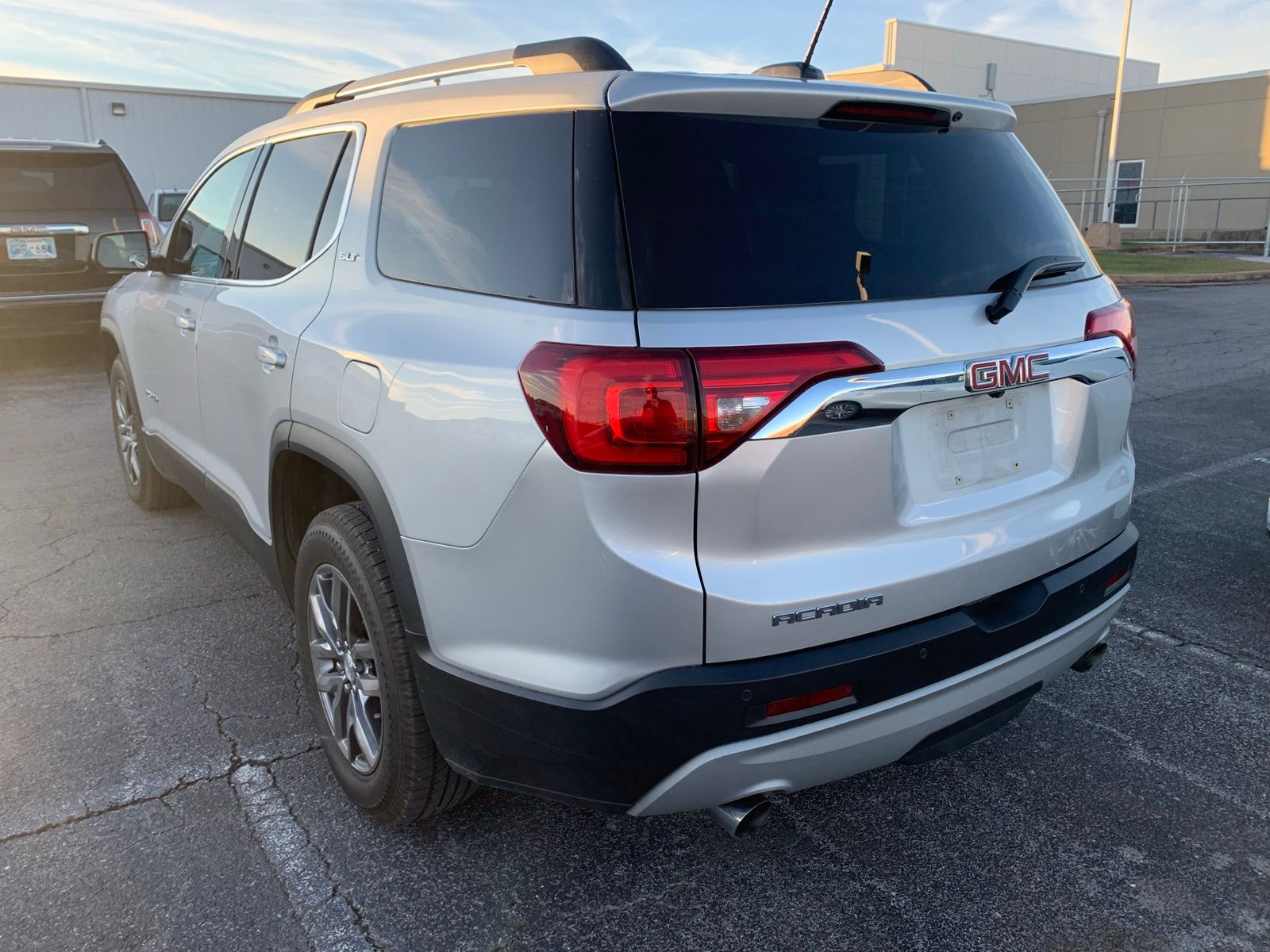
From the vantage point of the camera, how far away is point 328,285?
2635 mm

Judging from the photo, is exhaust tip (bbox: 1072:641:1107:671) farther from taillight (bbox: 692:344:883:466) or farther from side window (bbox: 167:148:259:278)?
side window (bbox: 167:148:259:278)

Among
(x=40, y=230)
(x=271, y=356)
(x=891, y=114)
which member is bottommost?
(x=271, y=356)

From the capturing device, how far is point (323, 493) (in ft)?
9.64

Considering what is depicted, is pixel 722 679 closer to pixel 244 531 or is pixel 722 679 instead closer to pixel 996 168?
pixel 996 168

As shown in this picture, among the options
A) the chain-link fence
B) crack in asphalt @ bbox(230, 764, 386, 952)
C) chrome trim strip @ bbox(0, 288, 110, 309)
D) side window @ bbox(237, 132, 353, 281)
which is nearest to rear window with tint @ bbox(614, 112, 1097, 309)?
side window @ bbox(237, 132, 353, 281)

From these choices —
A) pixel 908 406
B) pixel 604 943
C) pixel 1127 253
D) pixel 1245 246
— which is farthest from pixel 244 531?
pixel 1245 246

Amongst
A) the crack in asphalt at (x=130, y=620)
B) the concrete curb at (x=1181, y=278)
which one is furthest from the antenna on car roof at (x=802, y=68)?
the concrete curb at (x=1181, y=278)

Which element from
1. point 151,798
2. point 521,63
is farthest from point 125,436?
point 521,63

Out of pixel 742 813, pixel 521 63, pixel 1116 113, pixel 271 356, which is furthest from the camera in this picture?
pixel 1116 113

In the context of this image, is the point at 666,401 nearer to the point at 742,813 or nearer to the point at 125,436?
the point at 742,813

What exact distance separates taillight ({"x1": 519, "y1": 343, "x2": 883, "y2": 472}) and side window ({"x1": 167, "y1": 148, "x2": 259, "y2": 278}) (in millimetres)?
2210

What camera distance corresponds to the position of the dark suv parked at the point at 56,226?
8234 millimetres

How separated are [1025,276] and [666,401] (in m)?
1.00

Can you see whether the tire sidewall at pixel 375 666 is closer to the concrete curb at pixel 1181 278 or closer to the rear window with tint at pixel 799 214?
the rear window with tint at pixel 799 214
